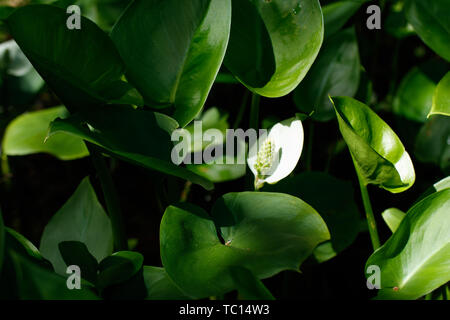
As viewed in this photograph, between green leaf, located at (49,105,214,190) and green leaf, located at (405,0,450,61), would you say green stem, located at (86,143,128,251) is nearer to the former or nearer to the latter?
green leaf, located at (49,105,214,190)

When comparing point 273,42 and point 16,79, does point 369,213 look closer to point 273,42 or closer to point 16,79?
point 273,42

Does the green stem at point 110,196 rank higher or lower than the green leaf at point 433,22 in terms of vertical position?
lower

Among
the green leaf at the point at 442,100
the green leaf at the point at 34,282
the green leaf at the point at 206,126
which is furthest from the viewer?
the green leaf at the point at 206,126

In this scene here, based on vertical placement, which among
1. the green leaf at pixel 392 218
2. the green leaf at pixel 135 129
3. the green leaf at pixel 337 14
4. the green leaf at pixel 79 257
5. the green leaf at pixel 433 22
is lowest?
the green leaf at pixel 79 257

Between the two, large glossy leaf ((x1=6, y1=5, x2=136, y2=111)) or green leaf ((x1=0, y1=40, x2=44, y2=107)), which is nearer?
large glossy leaf ((x1=6, y1=5, x2=136, y2=111))

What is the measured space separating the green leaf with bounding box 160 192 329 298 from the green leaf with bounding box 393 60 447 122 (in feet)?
2.10

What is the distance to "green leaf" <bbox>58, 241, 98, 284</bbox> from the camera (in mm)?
699

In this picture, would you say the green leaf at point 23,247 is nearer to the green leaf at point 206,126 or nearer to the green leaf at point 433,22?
the green leaf at point 206,126

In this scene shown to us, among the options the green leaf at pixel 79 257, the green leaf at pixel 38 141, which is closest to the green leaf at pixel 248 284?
the green leaf at pixel 79 257

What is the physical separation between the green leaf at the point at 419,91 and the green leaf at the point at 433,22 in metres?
0.32

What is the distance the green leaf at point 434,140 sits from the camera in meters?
1.05

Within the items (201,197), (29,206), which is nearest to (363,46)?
(201,197)

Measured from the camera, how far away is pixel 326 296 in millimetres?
962

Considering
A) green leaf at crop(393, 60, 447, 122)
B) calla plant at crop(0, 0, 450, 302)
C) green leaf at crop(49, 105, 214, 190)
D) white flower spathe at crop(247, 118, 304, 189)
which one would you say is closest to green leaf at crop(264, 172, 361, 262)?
calla plant at crop(0, 0, 450, 302)
